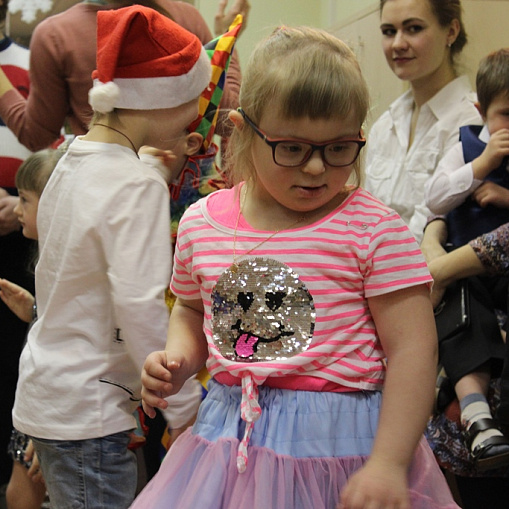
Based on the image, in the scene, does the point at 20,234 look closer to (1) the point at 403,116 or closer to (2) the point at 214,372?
(1) the point at 403,116

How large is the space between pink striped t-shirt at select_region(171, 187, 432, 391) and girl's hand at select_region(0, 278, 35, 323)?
117cm

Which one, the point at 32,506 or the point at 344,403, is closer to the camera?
the point at 344,403

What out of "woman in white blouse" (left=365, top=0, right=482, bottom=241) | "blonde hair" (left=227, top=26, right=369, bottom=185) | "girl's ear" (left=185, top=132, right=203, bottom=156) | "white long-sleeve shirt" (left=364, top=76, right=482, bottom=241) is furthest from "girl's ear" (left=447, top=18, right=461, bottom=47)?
"blonde hair" (left=227, top=26, right=369, bottom=185)

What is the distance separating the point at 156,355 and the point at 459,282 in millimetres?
1098

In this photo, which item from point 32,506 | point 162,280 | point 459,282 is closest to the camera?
point 162,280

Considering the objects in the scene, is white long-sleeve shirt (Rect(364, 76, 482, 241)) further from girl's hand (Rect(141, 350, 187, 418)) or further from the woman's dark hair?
girl's hand (Rect(141, 350, 187, 418))

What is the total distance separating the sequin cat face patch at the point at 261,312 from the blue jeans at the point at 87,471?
0.53m

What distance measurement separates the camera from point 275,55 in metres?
1.19

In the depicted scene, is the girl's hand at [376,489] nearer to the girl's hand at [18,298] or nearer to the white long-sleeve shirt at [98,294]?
the white long-sleeve shirt at [98,294]

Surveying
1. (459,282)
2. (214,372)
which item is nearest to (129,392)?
(214,372)

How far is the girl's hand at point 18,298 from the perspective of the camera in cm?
223

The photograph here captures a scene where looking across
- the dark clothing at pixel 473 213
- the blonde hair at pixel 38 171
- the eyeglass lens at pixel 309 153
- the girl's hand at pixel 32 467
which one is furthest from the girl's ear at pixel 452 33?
the girl's hand at pixel 32 467

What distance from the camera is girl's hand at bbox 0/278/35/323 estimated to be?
87.9 inches

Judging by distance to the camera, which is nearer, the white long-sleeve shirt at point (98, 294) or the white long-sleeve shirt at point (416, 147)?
the white long-sleeve shirt at point (98, 294)
